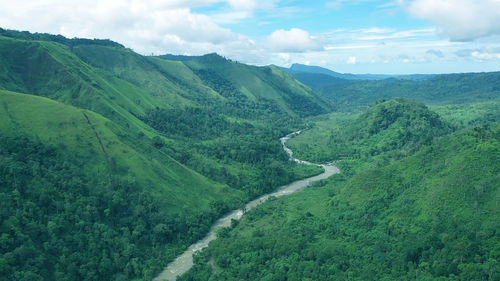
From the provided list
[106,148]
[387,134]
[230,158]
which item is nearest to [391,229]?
[106,148]

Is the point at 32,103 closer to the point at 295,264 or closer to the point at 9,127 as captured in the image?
the point at 9,127

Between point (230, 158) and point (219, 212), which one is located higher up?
point (230, 158)

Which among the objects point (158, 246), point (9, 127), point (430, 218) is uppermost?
point (9, 127)

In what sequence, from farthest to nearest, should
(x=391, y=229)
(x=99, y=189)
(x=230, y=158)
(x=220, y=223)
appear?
(x=230, y=158) < (x=220, y=223) < (x=99, y=189) < (x=391, y=229)

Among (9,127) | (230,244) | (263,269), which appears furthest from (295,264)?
(9,127)

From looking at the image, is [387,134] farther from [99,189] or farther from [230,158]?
[99,189]

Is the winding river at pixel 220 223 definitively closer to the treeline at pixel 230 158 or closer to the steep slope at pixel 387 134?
the treeline at pixel 230 158
